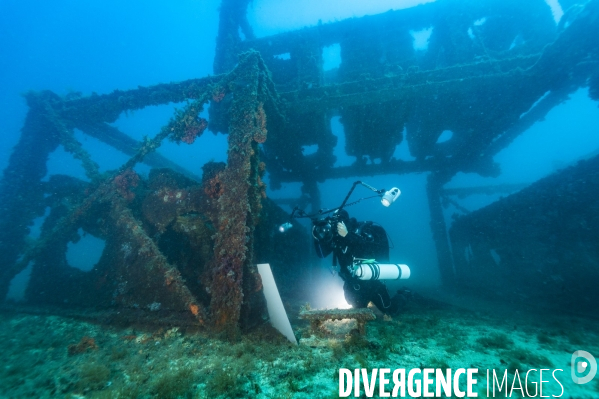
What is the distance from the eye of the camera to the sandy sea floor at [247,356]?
2332mm

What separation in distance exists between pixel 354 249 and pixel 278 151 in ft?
19.5

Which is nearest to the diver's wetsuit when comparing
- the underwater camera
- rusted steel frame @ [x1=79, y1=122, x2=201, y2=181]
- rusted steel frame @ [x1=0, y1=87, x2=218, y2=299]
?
the underwater camera

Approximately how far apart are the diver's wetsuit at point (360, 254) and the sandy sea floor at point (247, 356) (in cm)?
115

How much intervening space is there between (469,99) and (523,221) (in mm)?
3914

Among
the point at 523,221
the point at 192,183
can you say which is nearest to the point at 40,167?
the point at 192,183

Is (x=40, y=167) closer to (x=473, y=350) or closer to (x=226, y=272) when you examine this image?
(x=226, y=272)

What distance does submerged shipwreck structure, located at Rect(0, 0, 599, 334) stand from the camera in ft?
14.1

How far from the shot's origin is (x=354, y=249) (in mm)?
5445

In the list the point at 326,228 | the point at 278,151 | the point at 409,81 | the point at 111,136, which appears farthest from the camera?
the point at 278,151

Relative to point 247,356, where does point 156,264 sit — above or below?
above

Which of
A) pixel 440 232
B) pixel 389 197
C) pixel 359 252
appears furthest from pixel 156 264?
pixel 440 232

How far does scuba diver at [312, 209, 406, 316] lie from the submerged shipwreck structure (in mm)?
1428

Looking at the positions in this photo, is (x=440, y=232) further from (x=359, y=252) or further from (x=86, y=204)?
(x=86, y=204)

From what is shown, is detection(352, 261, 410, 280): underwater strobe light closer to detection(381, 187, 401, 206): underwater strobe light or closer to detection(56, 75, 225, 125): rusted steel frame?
detection(381, 187, 401, 206): underwater strobe light
